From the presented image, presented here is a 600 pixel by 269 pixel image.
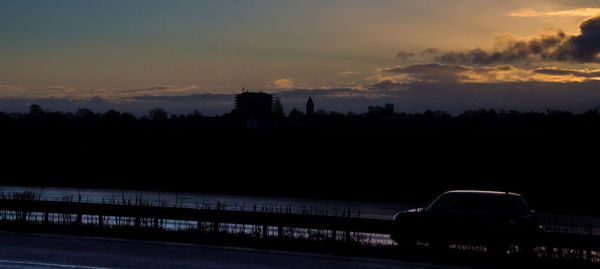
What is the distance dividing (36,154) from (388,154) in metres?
35.0

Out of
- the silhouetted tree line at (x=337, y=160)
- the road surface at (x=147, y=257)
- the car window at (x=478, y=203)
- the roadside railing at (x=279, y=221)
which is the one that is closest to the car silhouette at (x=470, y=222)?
the car window at (x=478, y=203)

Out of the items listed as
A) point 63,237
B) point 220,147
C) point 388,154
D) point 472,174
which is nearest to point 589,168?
point 472,174

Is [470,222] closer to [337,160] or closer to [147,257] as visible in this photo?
[147,257]

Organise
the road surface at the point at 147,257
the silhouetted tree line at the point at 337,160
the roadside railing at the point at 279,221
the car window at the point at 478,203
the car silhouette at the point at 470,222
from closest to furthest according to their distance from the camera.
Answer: the road surface at the point at 147,257 → the roadside railing at the point at 279,221 → the car silhouette at the point at 470,222 → the car window at the point at 478,203 → the silhouetted tree line at the point at 337,160

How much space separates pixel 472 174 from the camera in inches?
1821

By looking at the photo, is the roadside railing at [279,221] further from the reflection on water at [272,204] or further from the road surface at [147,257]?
the reflection on water at [272,204]

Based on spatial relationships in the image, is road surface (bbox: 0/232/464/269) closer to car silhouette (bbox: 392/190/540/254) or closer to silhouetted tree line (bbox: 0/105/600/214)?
car silhouette (bbox: 392/190/540/254)

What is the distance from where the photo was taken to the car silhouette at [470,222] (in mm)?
12633

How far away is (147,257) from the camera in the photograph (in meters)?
11.4

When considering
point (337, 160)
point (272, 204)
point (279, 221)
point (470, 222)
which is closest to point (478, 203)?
point (470, 222)

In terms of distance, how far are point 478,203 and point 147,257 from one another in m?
7.19

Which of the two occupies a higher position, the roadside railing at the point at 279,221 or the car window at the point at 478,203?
the car window at the point at 478,203

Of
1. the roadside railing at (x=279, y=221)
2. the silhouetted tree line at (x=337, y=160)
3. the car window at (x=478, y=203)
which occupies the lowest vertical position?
the silhouetted tree line at (x=337, y=160)

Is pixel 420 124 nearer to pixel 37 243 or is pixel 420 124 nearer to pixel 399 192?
pixel 399 192
